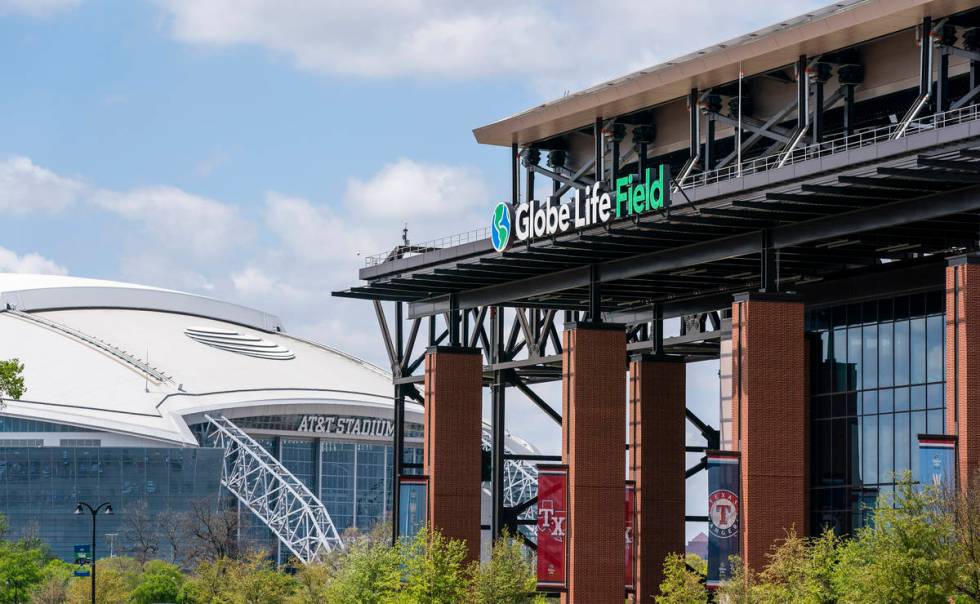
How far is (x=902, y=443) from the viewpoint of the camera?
65.9 metres

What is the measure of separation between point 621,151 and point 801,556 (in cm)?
2781

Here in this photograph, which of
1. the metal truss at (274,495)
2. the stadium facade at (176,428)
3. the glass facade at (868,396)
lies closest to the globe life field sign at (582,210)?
the glass facade at (868,396)

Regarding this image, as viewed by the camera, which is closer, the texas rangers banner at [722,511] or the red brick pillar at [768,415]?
the red brick pillar at [768,415]

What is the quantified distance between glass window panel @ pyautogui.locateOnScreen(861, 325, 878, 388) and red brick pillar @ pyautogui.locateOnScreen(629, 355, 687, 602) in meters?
13.5

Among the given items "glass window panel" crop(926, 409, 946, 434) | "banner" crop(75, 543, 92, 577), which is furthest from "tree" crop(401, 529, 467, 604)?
"banner" crop(75, 543, 92, 577)

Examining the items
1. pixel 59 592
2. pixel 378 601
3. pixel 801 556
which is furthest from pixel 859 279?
pixel 59 592

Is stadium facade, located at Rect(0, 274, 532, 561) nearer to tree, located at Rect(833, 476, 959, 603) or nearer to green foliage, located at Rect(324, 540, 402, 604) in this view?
green foliage, located at Rect(324, 540, 402, 604)

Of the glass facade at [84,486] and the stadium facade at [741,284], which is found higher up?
the stadium facade at [741,284]

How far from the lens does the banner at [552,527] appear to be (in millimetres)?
71250

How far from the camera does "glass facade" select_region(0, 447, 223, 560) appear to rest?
155250mm

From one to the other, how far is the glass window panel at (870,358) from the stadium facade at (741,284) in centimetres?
10

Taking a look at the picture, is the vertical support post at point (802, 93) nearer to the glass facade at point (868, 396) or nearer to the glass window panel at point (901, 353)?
the glass facade at point (868, 396)

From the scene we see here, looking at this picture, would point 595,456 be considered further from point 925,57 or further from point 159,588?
point 159,588

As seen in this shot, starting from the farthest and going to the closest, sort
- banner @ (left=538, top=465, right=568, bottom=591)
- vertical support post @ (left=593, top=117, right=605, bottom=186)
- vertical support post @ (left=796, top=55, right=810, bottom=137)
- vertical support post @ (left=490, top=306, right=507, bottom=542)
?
1. vertical support post @ (left=490, top=306, right=507, bottom=542)
2. vertical support post @ (left=593, top=117, right=605, bottom=186)
3. banner @ (left=538, top=465, right=568, bottom=591)
4. vertical support post @ (left=796, top=55, right=810, bottom=137)
